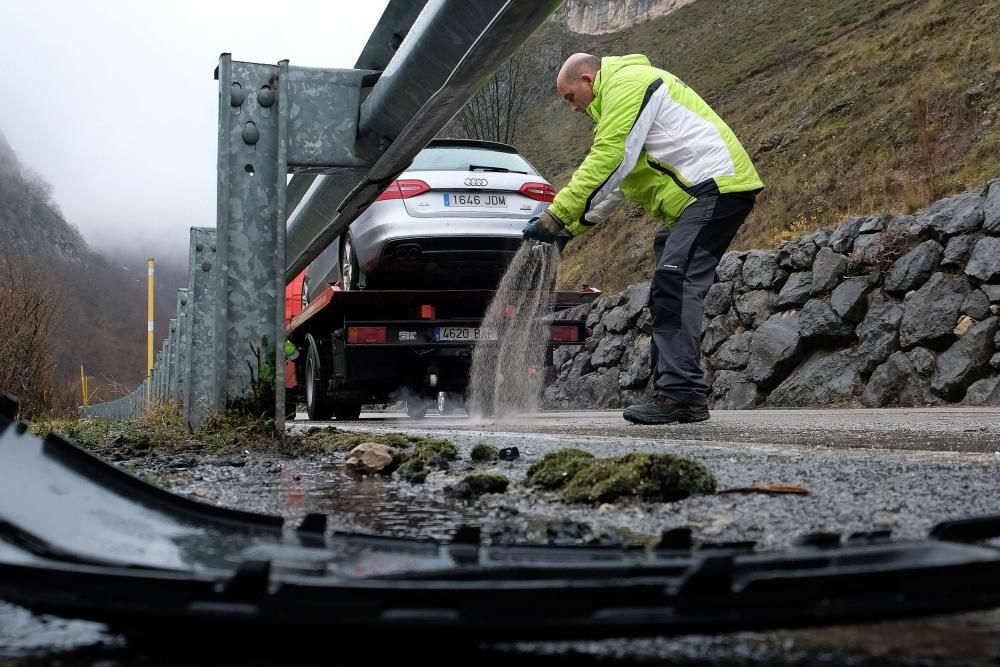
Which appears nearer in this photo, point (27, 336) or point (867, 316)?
point (27, 336)

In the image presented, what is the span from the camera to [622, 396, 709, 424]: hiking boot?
590cm

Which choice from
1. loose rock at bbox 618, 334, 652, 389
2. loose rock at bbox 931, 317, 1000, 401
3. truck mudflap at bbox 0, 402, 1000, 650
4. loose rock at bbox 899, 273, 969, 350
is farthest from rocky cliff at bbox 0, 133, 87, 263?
truck mudflap at bbox 0, 402, 1000, 650

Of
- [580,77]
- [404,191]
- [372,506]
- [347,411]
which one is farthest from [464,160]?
[372,506]

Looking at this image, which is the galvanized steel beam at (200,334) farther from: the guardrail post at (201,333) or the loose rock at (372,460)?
the loose rock at (372,460)

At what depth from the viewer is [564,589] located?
0.84 m

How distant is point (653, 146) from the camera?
19.6 feet

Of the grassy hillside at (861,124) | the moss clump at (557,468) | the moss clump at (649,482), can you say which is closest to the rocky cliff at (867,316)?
the grassy hillside at (861,124)

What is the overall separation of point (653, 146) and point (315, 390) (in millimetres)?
5270

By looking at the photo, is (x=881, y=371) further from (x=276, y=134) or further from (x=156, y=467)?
(x=156, y=467)

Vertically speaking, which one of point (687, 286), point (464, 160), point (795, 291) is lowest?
point (687, 286)

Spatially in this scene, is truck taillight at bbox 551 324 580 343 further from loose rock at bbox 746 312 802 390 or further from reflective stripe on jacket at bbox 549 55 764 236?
loose rock at bbox 746 312 802 390

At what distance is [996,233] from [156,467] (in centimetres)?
912

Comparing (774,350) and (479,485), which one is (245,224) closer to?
(479,485)

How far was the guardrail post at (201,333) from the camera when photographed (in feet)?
15.6
